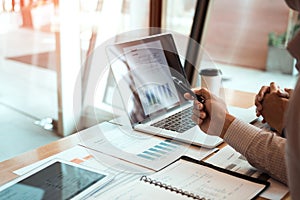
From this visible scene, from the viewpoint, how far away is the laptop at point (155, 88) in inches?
57.6

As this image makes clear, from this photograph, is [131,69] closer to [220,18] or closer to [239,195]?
[239,195]

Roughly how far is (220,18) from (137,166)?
137 inches

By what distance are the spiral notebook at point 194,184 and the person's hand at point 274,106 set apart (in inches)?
16.3

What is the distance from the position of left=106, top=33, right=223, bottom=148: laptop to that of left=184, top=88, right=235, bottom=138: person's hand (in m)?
0.10

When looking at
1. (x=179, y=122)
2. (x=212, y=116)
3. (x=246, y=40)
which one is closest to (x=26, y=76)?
(x=179, y=122)

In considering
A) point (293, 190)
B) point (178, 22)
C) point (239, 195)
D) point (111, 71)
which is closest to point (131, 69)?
point (111, 71)

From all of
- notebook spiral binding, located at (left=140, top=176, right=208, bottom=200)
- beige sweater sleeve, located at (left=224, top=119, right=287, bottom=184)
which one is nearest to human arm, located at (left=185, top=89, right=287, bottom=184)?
beige sweater sleeve, located at (left=224, top=119, right=287, bottom=184)

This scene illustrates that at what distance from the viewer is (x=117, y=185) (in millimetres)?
1112

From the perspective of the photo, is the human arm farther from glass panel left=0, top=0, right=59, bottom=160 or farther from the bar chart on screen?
glass panel left=0, top=0, right=59, bottom=160

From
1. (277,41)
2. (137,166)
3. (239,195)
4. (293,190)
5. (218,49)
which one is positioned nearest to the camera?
(293,190)

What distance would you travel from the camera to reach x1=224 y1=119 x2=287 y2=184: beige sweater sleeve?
1137mm

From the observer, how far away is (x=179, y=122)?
5.10 ft

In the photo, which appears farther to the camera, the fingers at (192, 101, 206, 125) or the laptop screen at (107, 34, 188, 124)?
the laptop screen at (107, 34, 188, 124)

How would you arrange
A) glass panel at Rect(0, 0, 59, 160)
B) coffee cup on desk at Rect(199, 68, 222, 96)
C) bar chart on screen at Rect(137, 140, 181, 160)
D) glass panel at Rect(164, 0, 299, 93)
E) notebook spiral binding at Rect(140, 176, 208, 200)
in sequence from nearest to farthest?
notebook spiral binding at Rect(140, 176, 208, 200) → bar chart on screen at Rect(137, 140, 181, 160) → coffee cup on desk at Rect(199, 68, 222, 96) → glass panel at Rect(0, 0, 59, 160) → glass panel at Rect(164, 0, 299, 93)
